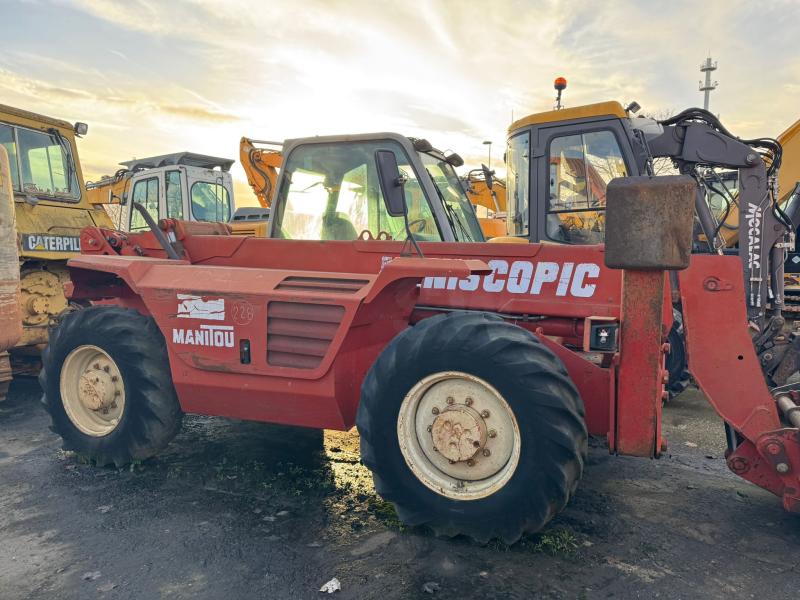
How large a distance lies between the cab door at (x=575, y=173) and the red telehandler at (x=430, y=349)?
125 inches

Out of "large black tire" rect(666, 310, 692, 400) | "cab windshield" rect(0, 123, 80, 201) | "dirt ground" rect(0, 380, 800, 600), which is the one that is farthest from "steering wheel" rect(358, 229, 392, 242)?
"cab windshield" rect(0, 123, 80, 201)

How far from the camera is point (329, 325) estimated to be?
11.1 ft

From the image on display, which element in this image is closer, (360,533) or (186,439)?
(360,533)

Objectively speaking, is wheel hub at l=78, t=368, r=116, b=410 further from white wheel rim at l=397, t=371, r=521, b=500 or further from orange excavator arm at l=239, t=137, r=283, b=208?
orange excavator arm at l=239, t=137, r=283, b=208

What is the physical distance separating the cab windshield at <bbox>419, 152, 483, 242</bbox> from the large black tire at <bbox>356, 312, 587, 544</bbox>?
1377 mm

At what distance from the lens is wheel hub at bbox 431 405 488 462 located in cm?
290

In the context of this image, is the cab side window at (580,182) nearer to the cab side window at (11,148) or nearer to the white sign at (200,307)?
the white sign at (200,307)

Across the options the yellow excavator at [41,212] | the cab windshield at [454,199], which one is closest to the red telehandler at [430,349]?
the cab windshield at [454,199]

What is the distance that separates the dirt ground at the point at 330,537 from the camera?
270 centimetres

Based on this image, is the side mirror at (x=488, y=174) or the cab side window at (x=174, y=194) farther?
the cab side window at (x=174, y=194)

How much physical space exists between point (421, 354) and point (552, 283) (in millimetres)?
1191

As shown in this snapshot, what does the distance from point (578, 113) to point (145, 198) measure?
→ 784cm

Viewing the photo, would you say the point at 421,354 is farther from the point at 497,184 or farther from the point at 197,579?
the point at 497,184

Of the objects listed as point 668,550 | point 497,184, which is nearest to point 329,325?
point 668,550
